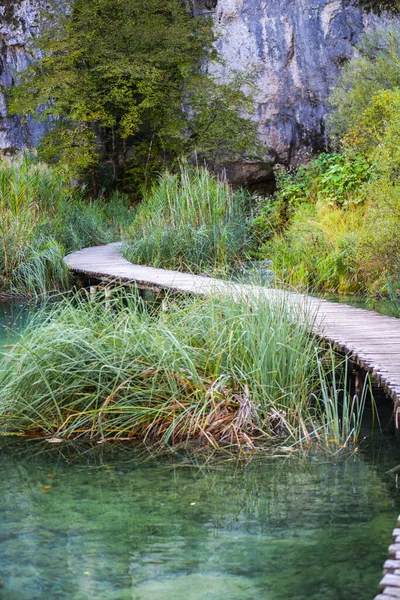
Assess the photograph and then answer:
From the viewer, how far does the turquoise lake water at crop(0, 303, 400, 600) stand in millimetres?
2410

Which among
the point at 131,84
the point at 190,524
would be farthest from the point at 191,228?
the point at 131,84

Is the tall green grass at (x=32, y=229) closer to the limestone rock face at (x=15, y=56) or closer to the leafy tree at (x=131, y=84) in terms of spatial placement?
the leafy tree at (x=131, y=84)

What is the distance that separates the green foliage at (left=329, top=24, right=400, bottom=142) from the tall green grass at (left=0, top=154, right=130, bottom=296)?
538 centimetres

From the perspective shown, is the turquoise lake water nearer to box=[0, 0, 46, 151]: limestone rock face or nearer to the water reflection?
the water reflection

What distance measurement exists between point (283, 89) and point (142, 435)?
634 inches

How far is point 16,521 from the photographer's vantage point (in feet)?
9.59

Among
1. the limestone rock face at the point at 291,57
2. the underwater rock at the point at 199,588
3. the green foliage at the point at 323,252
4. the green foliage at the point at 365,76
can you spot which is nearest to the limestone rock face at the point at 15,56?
→ the limestone rock face at the point at 291,57

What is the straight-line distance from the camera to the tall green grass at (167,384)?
12.7 feet

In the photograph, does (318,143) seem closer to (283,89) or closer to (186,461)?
(283,89)

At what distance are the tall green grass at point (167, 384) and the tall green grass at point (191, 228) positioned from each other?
5.25 meters

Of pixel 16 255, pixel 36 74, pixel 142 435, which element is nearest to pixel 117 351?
pixel 142 435

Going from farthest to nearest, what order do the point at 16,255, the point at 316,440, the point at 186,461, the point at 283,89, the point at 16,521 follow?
1. the point at 283,89
2. the point at 16,255
3. the point at 316,440
4. the point at 186,461
5. the point at 16,521

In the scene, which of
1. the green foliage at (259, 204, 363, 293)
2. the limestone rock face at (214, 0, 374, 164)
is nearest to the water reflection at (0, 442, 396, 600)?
the green foliage at (259, 204, 363, 293)

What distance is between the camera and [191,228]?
9.93m
